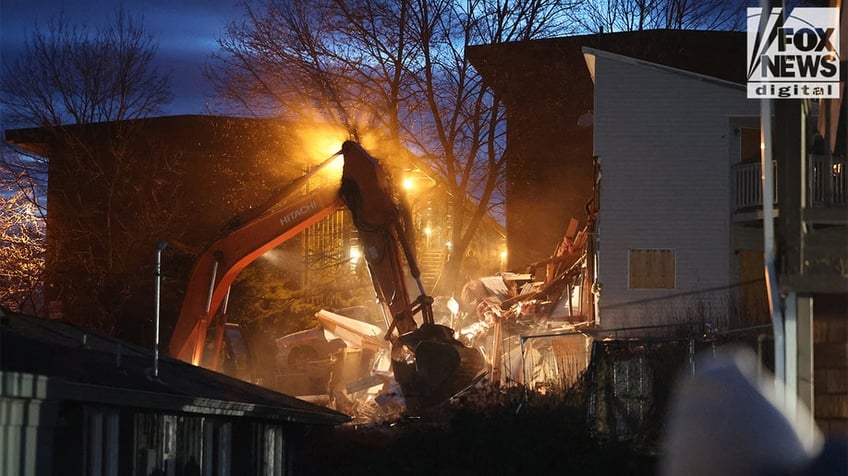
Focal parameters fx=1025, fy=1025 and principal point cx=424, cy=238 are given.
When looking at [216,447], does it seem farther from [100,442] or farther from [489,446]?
[489,446]

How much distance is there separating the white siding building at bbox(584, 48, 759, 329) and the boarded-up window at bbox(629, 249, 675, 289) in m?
0.03

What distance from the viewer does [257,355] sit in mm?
21594

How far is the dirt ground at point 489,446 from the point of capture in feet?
43.7

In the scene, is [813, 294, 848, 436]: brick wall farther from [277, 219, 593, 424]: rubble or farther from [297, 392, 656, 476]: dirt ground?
[277, 219, 593, 424]: rubble

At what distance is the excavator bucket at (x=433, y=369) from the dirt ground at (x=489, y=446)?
1.01m

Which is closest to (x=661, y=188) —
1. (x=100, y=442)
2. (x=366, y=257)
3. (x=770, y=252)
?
(x=366, y=257)

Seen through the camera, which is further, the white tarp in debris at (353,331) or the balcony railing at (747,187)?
the balcony railing at (747,187)

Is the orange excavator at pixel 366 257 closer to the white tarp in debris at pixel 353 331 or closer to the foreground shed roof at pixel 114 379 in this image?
the foreground shed roof at pixel 114 379

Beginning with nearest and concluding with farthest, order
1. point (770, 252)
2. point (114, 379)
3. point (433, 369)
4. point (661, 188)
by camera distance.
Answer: point (770, 252), point (114, 379), point (433, 369), point (661, 188)

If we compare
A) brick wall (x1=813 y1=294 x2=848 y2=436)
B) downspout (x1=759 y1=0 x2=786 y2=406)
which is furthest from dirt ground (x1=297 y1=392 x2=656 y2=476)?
downspout (x1=759 y1=0 x2=786 y2=406)

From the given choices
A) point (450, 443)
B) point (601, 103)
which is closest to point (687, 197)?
point (601, 103)

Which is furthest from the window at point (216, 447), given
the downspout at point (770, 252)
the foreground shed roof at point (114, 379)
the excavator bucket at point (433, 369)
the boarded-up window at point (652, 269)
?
the boarded-up window at point (652, 269)

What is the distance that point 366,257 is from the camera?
18.6 meters

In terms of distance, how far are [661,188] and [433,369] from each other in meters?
11.1
